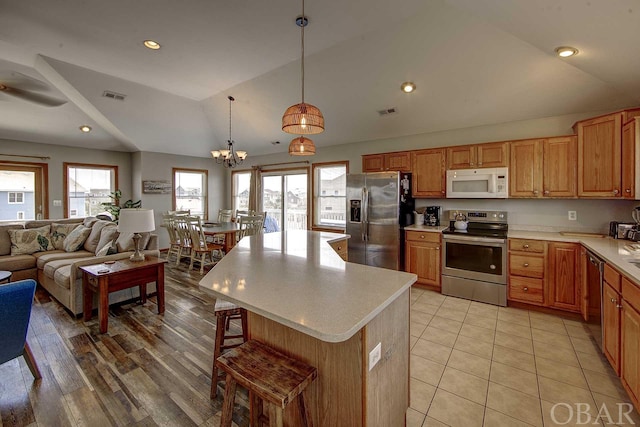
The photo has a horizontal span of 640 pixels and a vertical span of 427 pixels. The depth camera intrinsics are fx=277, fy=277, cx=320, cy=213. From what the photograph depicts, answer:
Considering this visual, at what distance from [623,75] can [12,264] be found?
301 inches

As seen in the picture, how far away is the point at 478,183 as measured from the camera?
3852 mm

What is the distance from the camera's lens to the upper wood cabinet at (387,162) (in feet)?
14.7

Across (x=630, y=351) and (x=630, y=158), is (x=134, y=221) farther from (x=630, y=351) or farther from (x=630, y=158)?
(x=630, y=158)

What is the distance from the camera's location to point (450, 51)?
3061mm

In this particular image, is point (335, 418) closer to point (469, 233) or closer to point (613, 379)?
point (613, 379)

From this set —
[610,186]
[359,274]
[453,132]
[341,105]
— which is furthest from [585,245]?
[341,105]

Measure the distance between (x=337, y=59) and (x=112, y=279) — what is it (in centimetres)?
366

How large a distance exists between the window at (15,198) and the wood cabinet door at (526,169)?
8630 mm

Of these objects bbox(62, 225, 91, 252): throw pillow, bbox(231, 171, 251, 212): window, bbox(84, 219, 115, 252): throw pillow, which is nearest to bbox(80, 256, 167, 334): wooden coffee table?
bbox(84, 219, 115, 252): throw pillow

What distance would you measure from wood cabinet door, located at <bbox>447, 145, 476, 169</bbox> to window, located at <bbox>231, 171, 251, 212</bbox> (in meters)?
5.20

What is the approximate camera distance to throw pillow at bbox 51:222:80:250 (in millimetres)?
4469

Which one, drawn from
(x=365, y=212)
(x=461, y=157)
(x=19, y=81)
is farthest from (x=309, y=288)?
(x=19, y=81)

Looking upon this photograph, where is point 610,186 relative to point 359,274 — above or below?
above

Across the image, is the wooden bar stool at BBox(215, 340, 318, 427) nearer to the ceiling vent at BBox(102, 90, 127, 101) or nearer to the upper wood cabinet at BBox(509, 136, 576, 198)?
the upper wood cabinet at BBox(509, 136, 576, 198)
